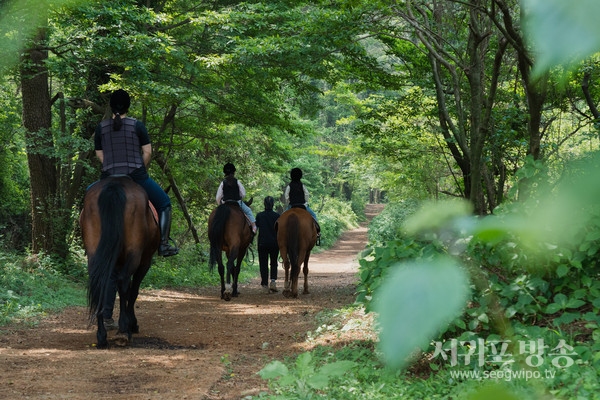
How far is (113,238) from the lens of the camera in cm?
669

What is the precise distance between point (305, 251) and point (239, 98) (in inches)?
158

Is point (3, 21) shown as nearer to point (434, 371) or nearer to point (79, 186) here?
point (79, 186)

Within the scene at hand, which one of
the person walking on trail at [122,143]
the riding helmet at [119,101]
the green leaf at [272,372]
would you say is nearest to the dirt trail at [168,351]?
the green leaf at [272,372]

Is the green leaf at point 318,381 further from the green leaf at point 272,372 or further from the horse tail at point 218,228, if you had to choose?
the horse tail at point 218,228

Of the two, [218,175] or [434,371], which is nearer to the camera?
[434,371]

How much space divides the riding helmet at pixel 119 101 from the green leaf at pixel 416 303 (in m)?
6.92

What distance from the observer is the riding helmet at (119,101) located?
7215 mm

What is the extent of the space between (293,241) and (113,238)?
6256 mm

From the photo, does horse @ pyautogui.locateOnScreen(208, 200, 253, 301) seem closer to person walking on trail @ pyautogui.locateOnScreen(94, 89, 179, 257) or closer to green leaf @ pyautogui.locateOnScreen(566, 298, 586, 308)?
person walking on trail @ pyautogui.locateOnScreen(94, 89, 179, 257)

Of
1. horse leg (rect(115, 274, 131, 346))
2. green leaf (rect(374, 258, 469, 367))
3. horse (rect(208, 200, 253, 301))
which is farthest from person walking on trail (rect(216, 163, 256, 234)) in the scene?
green leaf (rect(374, 258, 469, 367))

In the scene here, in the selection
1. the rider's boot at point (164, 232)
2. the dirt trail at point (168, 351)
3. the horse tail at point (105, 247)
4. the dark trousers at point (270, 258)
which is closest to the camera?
the dirt trail at point (168, 351)

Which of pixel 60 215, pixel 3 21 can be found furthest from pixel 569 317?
pixel 60 215

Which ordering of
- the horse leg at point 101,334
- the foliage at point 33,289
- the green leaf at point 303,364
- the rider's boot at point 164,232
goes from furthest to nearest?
the foliage at point 33,289 → the rider's boot at point 164,232 → the horse leg at point 101,334 → the green leaf at point 303,364

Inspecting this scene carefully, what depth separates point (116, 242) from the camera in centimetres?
671
